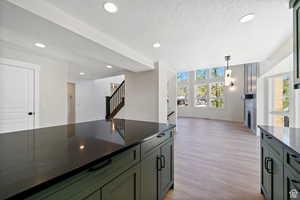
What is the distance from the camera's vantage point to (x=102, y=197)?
86 cm

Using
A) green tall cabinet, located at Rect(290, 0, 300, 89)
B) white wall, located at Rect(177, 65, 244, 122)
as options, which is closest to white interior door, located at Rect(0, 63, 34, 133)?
green tall cabinet, located at Rect(290, 0, 300, 89)

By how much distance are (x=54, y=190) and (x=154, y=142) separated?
0.97 meters

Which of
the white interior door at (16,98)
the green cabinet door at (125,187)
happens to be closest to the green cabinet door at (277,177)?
the green cabinet door at (125,187)

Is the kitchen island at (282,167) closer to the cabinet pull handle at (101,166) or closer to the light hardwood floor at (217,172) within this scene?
the light hardwood floor at (217,172)

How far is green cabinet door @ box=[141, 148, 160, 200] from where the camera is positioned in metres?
1.28

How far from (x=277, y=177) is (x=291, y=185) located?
0.29m

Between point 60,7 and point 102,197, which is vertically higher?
point 60,7

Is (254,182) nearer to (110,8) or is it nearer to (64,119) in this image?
(110,8)

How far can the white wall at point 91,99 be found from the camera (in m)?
7.29

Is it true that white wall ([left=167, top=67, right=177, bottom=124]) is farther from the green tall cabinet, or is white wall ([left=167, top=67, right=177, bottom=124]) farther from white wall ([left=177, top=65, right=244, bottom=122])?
the green tall cabinet

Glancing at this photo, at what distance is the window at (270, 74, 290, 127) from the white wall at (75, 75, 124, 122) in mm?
7693

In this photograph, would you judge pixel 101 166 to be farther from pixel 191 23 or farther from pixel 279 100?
pixel 279 100

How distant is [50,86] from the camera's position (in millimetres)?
3664

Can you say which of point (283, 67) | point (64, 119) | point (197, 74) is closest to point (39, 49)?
point (64, 119)
